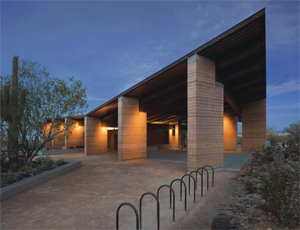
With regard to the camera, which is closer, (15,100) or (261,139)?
(15,100)

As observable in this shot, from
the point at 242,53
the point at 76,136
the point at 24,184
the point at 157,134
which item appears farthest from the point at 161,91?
the point at 157,134

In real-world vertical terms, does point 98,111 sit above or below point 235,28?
below

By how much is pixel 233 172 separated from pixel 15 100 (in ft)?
39.5

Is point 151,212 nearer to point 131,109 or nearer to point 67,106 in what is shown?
point 67,106

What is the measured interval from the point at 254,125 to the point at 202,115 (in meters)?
15.3

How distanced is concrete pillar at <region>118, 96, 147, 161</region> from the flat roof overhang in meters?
0.70

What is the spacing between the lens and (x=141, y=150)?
16.9 m

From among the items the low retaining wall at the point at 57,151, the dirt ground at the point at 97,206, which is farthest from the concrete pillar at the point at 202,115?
the low retaining wall at the point at 57,151

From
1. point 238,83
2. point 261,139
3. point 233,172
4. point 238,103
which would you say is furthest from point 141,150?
point 261,139

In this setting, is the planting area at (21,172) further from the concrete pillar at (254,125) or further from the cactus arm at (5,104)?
the concrete pillar at (254,125)

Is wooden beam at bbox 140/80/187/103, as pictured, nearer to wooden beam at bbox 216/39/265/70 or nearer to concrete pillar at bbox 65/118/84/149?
wooden beam at bbox 216/39/265/70

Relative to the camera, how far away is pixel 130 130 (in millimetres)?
16047

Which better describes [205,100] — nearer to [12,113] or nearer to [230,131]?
[12,113]

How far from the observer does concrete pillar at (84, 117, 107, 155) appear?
71.5ft
